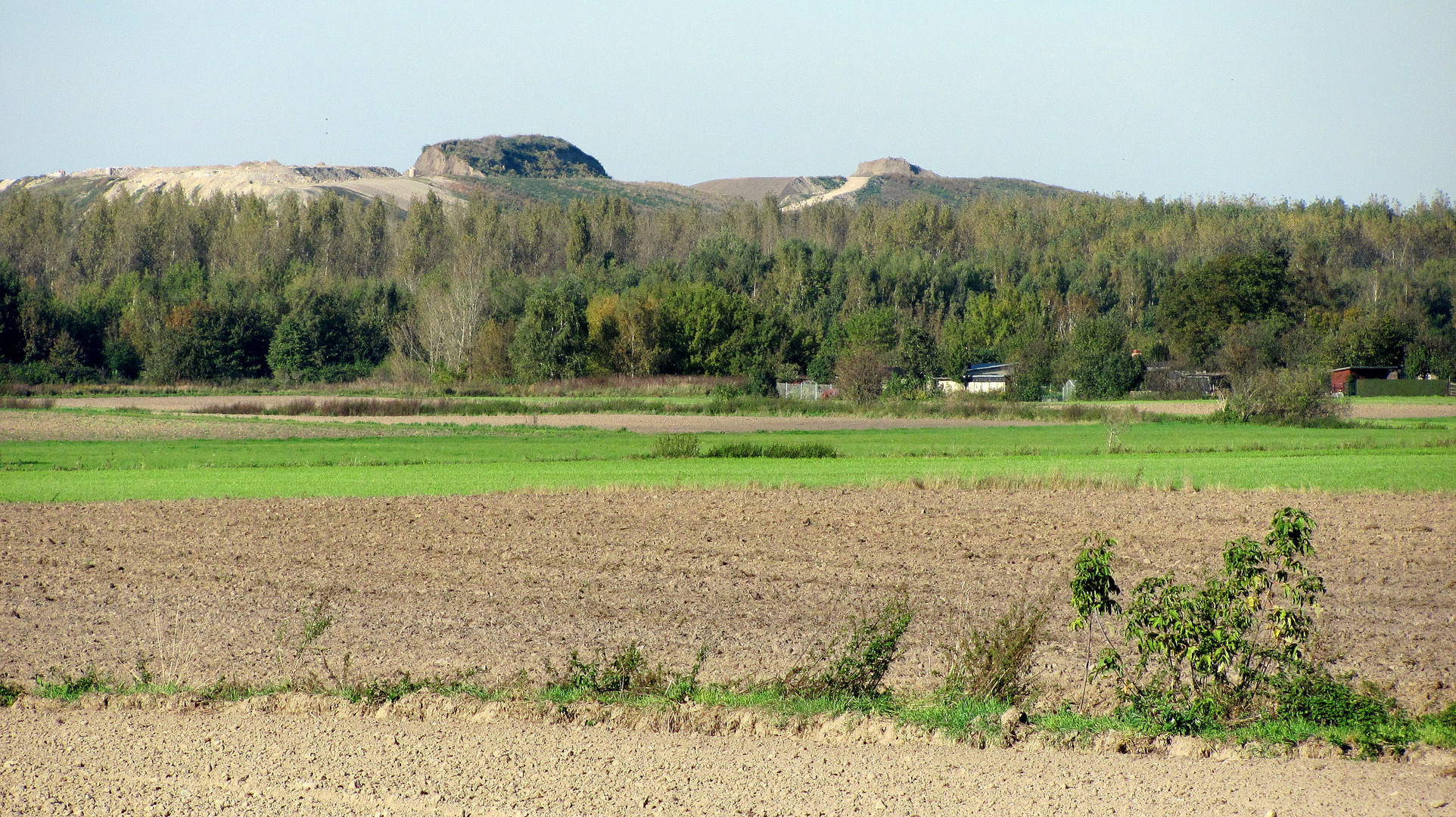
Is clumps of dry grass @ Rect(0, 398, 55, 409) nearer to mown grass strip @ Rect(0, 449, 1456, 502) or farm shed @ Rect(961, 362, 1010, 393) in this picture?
mown grass strip @ Rect(0, 449, 1456, 502)

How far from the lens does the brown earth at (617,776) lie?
23.5 ft

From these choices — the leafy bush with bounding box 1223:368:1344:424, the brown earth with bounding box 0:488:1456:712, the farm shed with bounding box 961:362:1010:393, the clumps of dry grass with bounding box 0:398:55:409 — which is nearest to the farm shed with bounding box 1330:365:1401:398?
the farm shed with bounding box 961:362:1010:393

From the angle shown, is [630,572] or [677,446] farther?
[677,446]

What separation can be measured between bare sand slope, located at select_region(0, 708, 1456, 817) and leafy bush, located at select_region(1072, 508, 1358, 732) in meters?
0.75

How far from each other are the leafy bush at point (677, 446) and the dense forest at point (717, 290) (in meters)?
35.3

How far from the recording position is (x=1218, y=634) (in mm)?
8484

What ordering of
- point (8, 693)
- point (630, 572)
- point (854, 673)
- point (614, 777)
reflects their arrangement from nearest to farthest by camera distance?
1. point (614, 777)
2. point (854, 673)
3. point (8, 693)
4. point (630, 572)

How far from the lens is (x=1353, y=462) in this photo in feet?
114

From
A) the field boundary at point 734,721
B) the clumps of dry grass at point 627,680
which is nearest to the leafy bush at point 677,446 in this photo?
the clumps of dry grass at point 627,680

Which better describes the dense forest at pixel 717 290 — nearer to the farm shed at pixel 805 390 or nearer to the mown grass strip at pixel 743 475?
the farm shed at pixel 805 390

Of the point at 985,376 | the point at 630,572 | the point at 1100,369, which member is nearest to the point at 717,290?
the point at 985,376

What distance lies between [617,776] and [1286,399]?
53.4m

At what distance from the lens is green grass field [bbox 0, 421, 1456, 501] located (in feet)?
94.2

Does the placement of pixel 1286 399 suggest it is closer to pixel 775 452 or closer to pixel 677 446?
pixel 775 452
